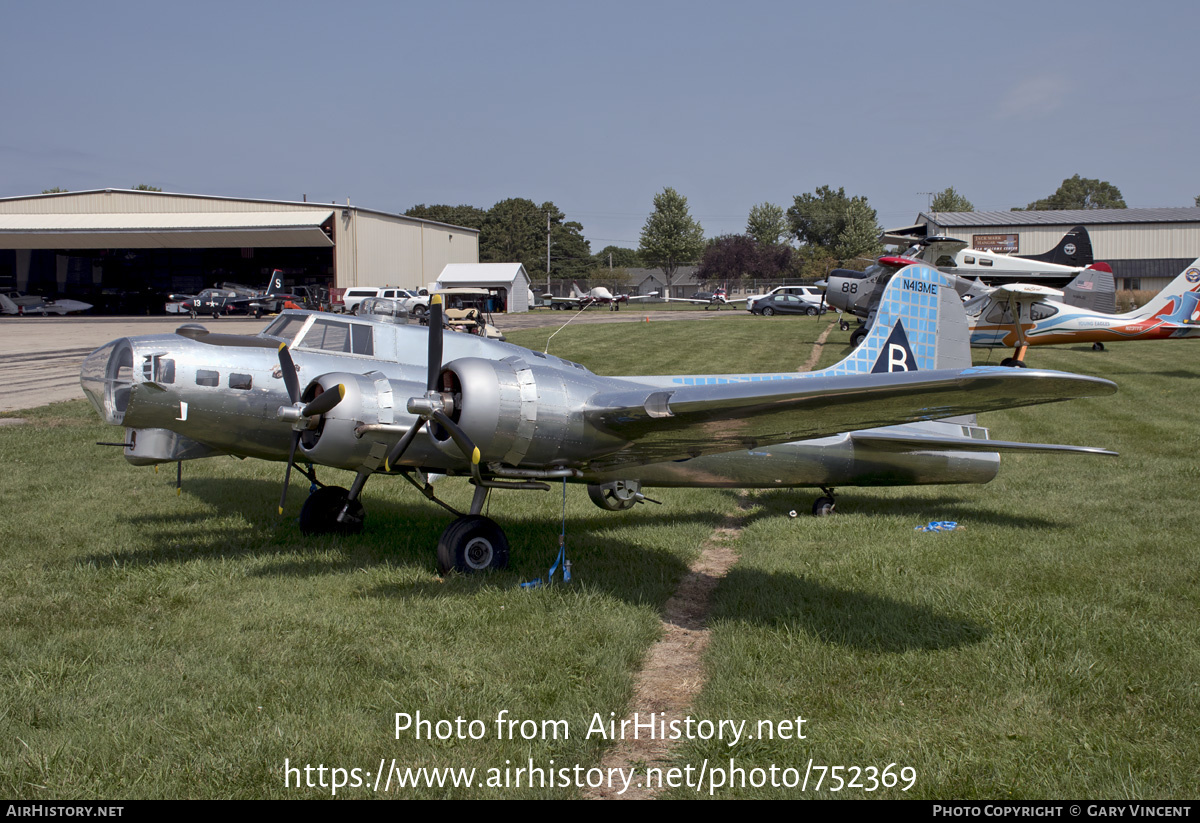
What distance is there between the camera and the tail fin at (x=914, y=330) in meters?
10.5

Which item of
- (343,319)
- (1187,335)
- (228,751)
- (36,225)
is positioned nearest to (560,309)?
(36,225)

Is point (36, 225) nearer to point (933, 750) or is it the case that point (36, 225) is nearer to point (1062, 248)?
point (1062, 248)

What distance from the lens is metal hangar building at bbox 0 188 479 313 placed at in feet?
189

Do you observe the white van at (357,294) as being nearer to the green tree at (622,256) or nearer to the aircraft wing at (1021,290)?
the aircraft wing at (1021,290)

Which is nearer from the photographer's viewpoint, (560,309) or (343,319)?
(343,319)

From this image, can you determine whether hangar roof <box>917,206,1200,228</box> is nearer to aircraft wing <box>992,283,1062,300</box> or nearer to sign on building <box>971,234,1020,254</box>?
sign on building <box>971,234,1020,254</box>

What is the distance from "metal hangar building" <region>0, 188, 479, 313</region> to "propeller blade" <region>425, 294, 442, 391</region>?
5353 centimetres

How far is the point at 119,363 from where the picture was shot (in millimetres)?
8352

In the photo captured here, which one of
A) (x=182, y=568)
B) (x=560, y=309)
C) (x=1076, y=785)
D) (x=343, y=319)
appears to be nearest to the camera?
(x=1076, y=785)

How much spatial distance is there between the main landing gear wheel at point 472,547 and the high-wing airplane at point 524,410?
2 cm

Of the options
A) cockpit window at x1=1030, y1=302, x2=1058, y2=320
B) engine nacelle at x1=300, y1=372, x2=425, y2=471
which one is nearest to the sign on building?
cockpit window at x1=1030, y1=302, x2=1058, y2=320

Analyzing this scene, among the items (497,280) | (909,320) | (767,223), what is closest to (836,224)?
(767,223)

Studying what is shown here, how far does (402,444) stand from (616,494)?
9.49 feet

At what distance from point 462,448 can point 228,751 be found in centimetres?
282
